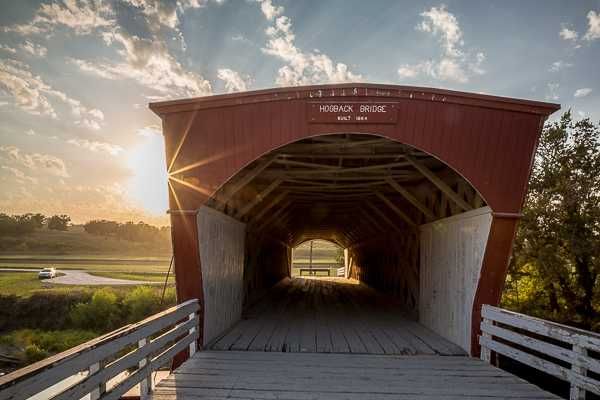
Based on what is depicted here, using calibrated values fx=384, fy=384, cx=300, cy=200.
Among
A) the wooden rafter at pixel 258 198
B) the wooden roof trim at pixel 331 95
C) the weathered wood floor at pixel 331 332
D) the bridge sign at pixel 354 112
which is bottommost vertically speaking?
the weathered wood floor at pixel 331 332

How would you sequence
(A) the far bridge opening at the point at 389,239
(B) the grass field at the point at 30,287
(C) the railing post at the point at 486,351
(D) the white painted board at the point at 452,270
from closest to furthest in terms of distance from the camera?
(C) the railing post at the point at 486,351
(D) the white painted board at the point at 452,270
(A) the far bridge opening at the point at 389,239
(B) the grass field at the point at 30,287

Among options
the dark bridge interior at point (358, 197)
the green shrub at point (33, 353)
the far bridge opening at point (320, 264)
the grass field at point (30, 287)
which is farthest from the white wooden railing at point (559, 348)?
the grass field at point (30, 287)

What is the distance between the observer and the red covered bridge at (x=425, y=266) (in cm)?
432

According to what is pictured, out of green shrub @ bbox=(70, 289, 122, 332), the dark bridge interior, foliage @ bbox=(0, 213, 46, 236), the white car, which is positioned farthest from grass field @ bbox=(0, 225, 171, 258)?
the dark bridge interior

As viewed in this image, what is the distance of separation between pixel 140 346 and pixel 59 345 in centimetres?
3143

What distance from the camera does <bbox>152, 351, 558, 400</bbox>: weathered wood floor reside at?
13.5ft

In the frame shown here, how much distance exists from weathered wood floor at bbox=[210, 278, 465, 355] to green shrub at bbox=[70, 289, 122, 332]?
27.3 metres

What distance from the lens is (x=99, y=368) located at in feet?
10.1

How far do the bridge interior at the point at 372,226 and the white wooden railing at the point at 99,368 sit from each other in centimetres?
210

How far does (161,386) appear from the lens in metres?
4.18

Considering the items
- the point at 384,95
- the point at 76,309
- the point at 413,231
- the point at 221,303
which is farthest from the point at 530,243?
the point at 76,309

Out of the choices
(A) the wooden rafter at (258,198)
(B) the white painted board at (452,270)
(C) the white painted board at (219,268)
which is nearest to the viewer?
(B) the white painted board at (452,270)

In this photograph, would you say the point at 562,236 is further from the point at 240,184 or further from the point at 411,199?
the point at 240,184

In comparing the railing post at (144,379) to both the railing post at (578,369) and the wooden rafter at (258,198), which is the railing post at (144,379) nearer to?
the wooden rafter at (258,198)
